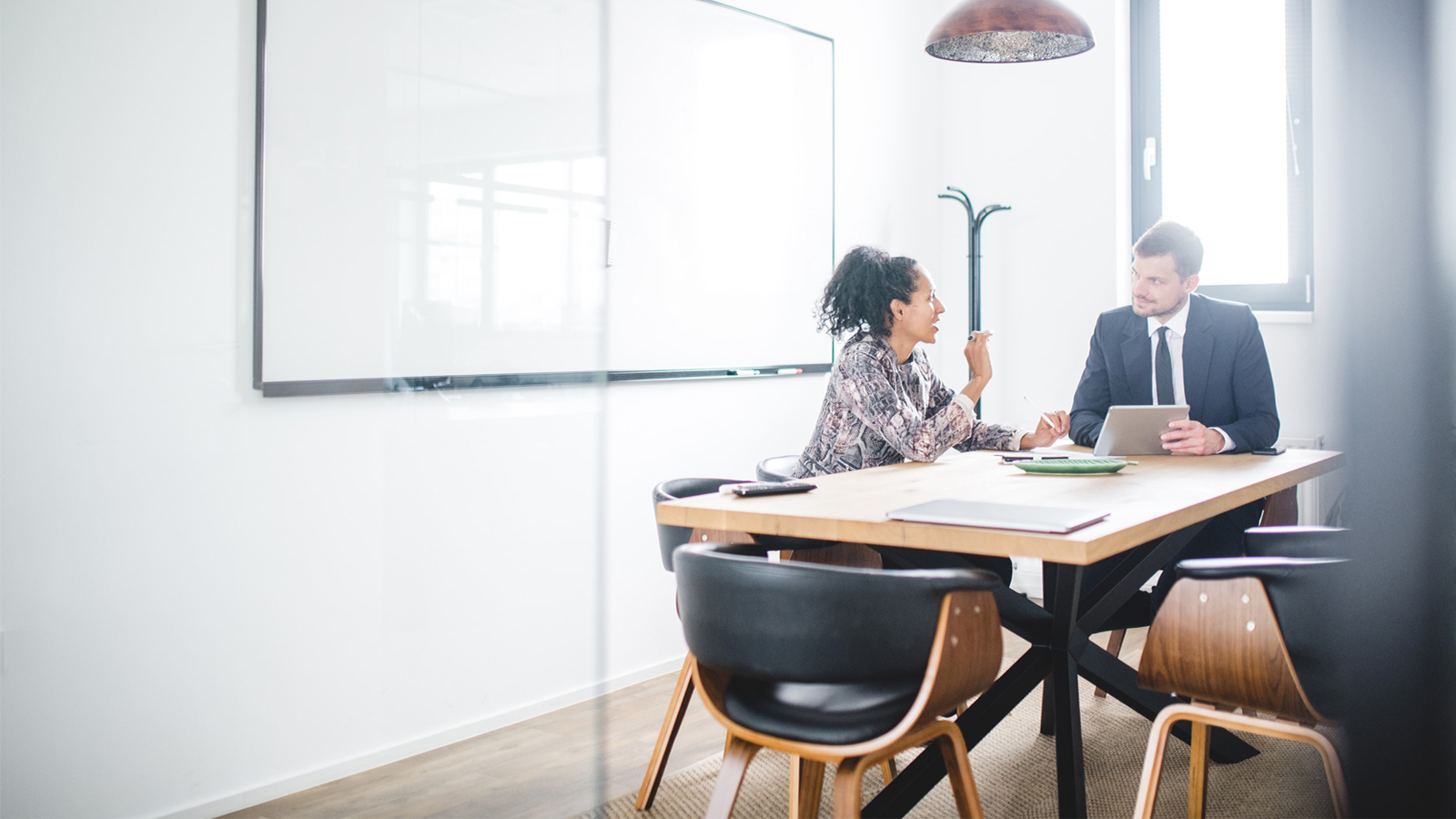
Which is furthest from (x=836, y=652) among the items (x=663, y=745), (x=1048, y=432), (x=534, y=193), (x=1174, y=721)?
(x=534, y=193)

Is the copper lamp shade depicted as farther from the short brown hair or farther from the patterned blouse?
the patterned blouse

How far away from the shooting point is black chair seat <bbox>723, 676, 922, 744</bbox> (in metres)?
1.46

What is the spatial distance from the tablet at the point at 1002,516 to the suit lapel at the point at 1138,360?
4.68 feet

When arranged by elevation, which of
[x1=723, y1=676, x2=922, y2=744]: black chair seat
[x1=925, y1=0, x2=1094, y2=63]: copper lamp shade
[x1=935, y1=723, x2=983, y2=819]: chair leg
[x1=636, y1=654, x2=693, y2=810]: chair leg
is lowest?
[x1=636, y1=654, x2=693, y2=810]: chair leg

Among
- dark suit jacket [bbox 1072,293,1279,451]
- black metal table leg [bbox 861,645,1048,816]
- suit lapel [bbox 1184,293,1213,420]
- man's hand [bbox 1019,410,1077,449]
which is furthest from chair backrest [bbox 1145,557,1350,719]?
suit lapel [bbox 1184,293,1213,420]

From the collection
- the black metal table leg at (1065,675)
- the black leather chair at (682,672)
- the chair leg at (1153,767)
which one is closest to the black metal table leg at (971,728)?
the black metal table leg at (1065,675)

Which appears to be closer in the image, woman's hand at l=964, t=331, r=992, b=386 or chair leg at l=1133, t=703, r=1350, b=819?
chair leg at l=1133, t=703, r=1350, b=819

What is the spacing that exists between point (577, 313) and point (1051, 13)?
1454 mm

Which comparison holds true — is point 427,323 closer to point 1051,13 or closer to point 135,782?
point 135,782

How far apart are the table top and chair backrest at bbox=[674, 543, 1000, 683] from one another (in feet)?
0.48

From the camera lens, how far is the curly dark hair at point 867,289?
9.11 ft

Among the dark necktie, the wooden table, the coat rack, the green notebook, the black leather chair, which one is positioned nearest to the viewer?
the wooden table

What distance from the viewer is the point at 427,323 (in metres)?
2.60

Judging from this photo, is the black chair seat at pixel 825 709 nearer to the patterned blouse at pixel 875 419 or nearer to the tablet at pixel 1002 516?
the tablet at pixel 1002 516
